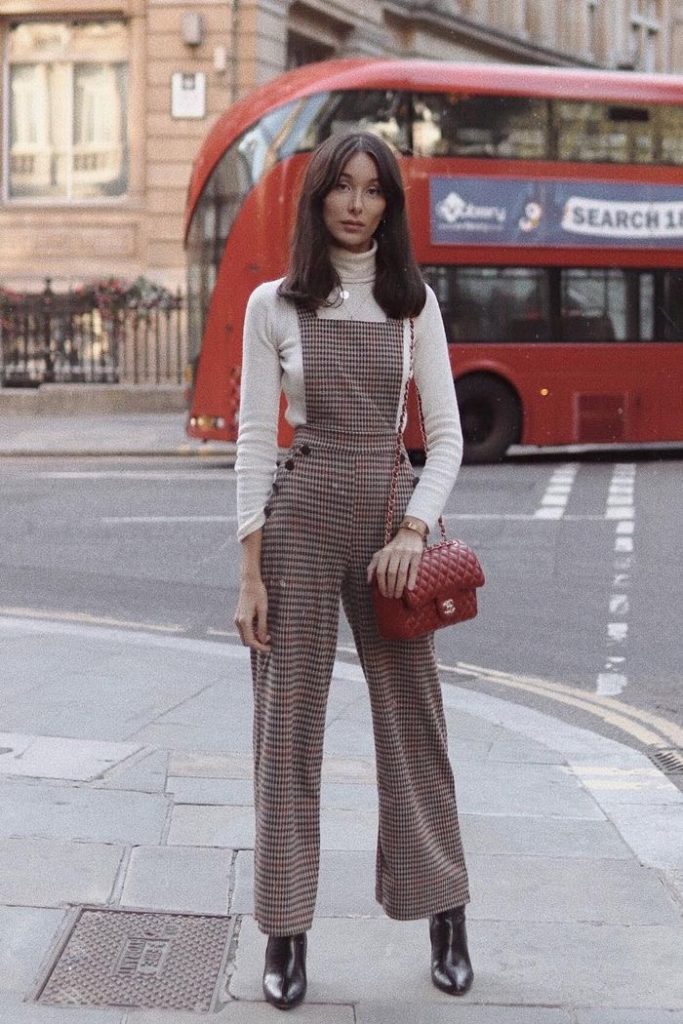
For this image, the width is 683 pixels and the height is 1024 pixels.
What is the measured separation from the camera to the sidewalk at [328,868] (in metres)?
4.09

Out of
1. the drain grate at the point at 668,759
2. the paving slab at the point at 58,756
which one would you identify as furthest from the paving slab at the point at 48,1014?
the drain grate at the point at 668,759

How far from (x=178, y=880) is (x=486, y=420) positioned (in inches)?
578

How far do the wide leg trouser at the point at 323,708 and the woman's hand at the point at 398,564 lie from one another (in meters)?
0.07

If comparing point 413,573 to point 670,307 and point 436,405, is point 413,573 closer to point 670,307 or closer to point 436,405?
point 436,405

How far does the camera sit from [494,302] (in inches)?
759

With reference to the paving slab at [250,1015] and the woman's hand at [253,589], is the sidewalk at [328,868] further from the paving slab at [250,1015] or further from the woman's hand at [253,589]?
the woman's hand at [253,589]

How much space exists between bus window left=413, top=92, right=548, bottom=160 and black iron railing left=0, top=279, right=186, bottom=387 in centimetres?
768

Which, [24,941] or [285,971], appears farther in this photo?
[24,941]

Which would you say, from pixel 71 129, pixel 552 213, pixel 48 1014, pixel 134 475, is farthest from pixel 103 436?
pixel 48 1014

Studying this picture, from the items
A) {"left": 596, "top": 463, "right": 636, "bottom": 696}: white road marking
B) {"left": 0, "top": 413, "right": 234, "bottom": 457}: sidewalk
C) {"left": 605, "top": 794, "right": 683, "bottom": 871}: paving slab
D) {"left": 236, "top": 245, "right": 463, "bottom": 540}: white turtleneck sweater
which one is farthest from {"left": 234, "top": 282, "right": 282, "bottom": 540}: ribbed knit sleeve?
{"left": 0, "top": 413, "right": 234, "bottom": 457}: sidewalk

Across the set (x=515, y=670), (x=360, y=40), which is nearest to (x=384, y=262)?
(x=515, y=670)

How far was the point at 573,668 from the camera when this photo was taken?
8.73 meters

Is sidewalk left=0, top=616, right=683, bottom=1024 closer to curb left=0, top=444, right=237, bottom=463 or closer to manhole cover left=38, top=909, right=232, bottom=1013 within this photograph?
manhole cover left=38, top=909, right=232, bottom=1013

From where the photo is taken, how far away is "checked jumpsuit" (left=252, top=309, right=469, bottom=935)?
4035 mm
